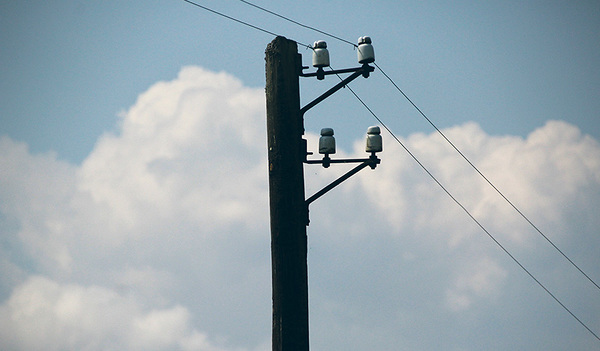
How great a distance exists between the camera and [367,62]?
29.4ft

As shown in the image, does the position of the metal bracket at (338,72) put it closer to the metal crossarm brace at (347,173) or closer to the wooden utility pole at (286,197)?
the wooden utility pole at (286,197)

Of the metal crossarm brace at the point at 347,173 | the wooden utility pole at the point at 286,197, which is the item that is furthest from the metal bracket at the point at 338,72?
the metal crossarm brace at the point at 347,173

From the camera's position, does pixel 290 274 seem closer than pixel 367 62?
Yes

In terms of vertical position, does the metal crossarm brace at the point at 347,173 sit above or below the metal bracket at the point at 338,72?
below

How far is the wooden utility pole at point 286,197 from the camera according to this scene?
8.16 metres

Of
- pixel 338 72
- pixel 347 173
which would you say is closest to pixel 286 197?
pixel 347 173

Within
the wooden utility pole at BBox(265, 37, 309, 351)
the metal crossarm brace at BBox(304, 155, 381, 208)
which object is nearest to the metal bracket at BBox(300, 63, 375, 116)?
the wooden utility pole at BBox(265, 37, 309, 351)

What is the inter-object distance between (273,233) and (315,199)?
23.7 inches

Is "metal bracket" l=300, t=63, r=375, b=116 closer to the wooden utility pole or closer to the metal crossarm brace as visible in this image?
the wooden utility pole

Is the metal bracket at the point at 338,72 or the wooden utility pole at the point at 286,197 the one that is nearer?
the wooden utility pole at the point at 286,197

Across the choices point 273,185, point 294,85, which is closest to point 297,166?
point 273,185

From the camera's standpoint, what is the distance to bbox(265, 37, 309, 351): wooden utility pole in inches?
321

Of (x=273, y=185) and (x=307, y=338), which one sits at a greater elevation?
(x=273, y=185)

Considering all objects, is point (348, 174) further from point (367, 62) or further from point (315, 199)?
point (367, 62)
